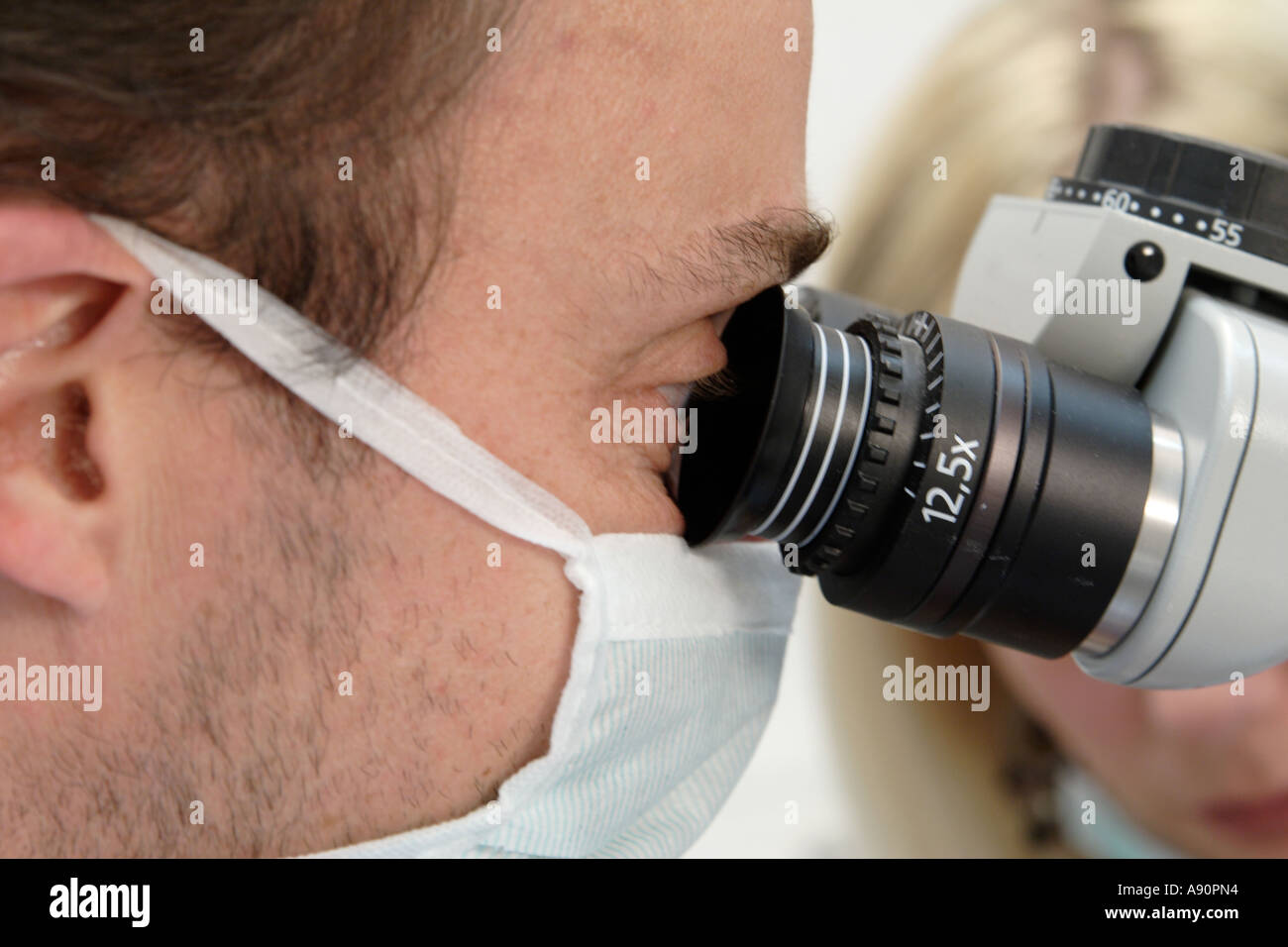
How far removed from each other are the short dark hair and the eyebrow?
11 cm

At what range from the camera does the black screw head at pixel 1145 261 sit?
24.5 inches

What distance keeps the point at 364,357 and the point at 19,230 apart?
5.8 inches

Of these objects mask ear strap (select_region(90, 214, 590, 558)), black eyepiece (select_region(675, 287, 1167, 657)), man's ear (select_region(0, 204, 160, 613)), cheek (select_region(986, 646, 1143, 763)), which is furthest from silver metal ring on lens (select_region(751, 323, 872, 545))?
cheek (select_region(986, 646, 1143, 763))

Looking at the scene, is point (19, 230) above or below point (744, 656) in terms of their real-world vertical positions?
above

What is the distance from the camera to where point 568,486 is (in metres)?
0.56

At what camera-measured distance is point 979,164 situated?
3.49ft

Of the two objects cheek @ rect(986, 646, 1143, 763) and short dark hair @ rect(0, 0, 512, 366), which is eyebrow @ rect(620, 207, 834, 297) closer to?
short dark hair @ rect(0, 0, 512, 366)

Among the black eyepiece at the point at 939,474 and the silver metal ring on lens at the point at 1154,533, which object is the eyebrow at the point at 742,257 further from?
the silver metal ring on lens at the point at 1154,533

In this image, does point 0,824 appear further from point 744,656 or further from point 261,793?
point 744,656

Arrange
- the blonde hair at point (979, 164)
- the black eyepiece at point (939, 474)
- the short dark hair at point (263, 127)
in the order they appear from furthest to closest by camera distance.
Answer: the blonde hair at point (979, 164) → the black eyepiece at point (939, 474) → the short dark hair at point (263, 127)

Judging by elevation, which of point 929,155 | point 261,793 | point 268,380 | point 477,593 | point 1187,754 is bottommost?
point 1187,754

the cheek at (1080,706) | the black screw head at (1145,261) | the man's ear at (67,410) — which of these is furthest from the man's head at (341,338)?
the cheek at (1080,706)

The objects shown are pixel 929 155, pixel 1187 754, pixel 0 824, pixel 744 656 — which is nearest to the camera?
pixel 0 824
